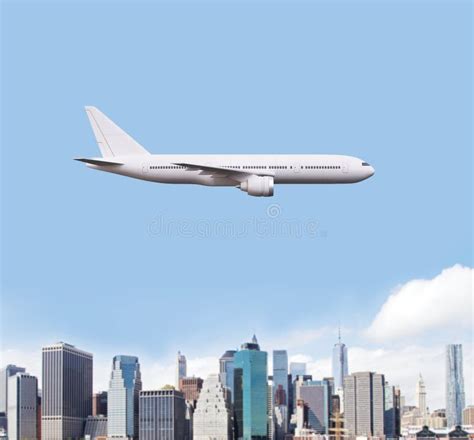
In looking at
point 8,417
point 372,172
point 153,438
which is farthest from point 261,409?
point 372,172

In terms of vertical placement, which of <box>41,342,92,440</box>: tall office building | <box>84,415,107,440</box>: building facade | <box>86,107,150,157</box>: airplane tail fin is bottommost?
<box>84,415,107,440</box>: building facade

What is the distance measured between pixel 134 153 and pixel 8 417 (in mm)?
151092

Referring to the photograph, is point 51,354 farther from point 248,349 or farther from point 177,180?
point 177,180

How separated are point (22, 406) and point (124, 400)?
1945cm

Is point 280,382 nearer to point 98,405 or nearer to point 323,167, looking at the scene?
point 98,405

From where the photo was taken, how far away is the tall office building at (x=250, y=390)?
167m

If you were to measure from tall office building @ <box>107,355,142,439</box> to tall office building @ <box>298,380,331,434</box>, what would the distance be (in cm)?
3456

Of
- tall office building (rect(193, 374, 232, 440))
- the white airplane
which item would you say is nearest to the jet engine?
the white airplane

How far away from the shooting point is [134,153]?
38812 millimetres

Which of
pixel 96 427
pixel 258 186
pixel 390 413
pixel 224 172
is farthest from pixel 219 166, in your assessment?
pixel 390 413

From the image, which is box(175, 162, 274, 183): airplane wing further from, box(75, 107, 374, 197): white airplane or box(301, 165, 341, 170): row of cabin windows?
box(301, 165, 341, 170): row of cabin windows

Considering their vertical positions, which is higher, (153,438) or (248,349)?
(248,349)

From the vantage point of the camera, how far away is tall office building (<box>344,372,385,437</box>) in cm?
18462

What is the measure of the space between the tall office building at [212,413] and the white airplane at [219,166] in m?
129
